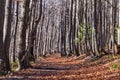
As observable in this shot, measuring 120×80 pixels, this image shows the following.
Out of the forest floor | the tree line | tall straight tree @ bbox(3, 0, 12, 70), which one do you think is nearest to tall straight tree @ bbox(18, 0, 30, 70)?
the tree line

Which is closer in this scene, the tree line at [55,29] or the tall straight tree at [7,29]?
the tall straight tree at [7,29]

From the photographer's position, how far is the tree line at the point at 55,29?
60.8 feet

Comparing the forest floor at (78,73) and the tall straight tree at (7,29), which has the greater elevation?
the tall straight tree at (7,29)

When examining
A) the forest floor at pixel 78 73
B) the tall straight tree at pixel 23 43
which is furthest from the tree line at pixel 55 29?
the forest floor at pixel 78 73

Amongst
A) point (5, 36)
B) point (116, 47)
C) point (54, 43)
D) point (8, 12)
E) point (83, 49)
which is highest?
point (8, 12)

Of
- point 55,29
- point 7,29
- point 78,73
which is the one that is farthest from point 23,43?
point 55,29

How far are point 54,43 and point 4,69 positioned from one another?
72749mm

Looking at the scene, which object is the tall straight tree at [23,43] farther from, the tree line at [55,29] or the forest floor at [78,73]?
the forest floor at [78,73]

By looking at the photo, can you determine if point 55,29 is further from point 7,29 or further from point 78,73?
point 78,73

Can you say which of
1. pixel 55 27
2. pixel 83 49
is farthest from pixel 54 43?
pixel 83 49

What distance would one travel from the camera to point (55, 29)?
83188 millimetres

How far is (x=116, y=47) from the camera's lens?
79.6ft

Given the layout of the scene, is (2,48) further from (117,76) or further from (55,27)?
Result: (55,27)

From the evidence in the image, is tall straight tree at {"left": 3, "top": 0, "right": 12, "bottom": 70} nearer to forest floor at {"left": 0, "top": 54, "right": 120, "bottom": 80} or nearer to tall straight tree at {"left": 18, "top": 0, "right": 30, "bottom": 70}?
forest floor at {"left": 0, "top": 54, "right": 120, "bottom": 80}
